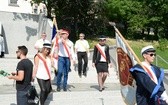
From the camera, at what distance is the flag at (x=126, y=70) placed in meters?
8.29

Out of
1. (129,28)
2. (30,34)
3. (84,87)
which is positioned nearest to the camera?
(84,87)

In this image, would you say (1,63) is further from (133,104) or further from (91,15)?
(91,15)

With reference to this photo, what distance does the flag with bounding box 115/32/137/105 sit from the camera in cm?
829

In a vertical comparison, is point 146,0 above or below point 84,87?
above

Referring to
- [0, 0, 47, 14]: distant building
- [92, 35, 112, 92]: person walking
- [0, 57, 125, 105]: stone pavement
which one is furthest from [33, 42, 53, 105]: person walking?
[0, 0, 47, 14]: distant building

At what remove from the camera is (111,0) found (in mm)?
37281

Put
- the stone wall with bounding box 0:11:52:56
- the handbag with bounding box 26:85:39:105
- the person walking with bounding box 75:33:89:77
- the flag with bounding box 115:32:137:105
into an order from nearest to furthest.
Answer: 1. the flag with bounding box 115:32:137:105
2. the handbag with bounding box 26:85:39:105
3. the person walking with bounding box 75:33:89:77
4. the stone wall with bounding box 0:11:52:56

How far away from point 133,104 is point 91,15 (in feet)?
69.7

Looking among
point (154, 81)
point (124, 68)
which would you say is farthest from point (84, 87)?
point (154, 81)

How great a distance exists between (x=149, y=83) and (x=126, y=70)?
1513 mm

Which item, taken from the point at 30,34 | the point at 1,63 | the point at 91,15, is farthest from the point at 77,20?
the point at 1,63

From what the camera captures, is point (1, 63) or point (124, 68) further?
point (1, 63)

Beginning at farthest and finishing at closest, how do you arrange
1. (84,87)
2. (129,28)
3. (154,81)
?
(129,28) → (84,87) → (154,81)

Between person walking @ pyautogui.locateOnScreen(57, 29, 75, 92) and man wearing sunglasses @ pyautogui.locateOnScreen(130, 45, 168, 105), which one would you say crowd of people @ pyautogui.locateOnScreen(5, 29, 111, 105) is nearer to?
person walking @ pyautogui.locateOnScreen(57, 29, 75, 92)
